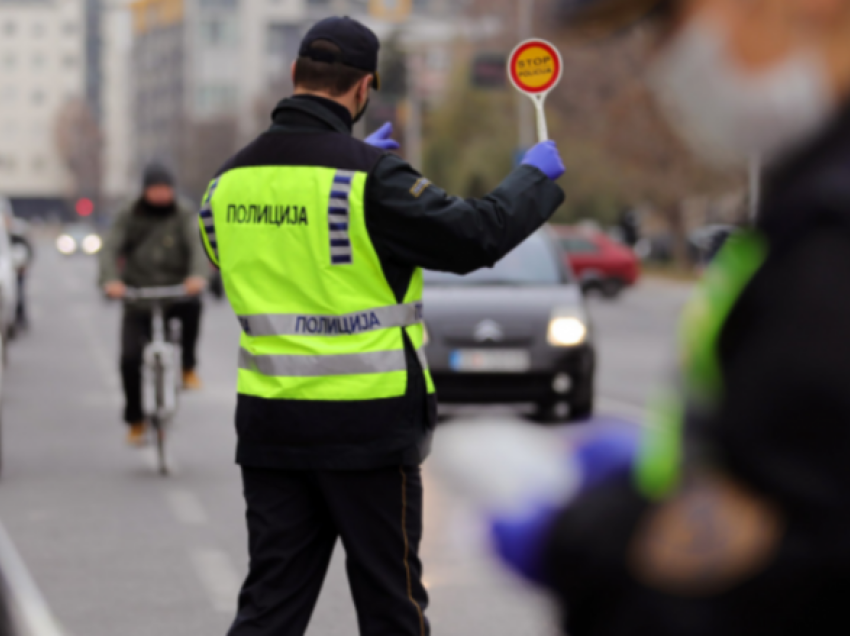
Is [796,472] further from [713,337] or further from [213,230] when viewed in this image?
[213,230]

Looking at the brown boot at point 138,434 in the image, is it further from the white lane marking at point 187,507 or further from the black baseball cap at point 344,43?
the black baseball cap at point 344,43

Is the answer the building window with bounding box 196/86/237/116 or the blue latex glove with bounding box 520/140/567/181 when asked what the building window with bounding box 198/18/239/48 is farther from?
the blue latex glove with bounding box 520/140/567/181

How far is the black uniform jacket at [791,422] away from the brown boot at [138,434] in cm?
960

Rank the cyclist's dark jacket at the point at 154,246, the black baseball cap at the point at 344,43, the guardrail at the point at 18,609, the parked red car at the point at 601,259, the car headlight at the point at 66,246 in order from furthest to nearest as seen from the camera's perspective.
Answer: the parked red car at the point at 601,259 → the car headlight at the point at 66,246 → the cyclist's dark jacket at the point at 154,246 → the black baseball cap at the point at 344,43 → the guardrail at the point at 18,609

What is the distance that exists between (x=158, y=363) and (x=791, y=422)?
9.13 m

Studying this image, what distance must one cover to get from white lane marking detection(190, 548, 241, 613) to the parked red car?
27631mm

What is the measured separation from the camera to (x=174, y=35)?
15775 cm

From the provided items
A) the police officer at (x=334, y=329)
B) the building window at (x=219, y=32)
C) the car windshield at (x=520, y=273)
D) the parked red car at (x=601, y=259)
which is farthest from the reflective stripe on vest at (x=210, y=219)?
the building window at (x=219, y=32)

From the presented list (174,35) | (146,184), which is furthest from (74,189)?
(146,184)

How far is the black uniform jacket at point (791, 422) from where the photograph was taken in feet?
3.98

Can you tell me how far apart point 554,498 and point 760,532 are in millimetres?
227

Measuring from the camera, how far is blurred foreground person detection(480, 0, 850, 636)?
123 cm

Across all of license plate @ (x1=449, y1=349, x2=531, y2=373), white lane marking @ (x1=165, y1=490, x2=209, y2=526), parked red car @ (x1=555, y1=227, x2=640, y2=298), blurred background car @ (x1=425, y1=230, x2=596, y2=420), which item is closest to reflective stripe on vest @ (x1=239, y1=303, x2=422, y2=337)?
white lane marking @ (x1=165, y1=490, x2=209, y2=526)

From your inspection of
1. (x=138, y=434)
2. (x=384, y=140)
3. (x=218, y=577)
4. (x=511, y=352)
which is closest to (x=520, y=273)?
(x=511, y=352)
